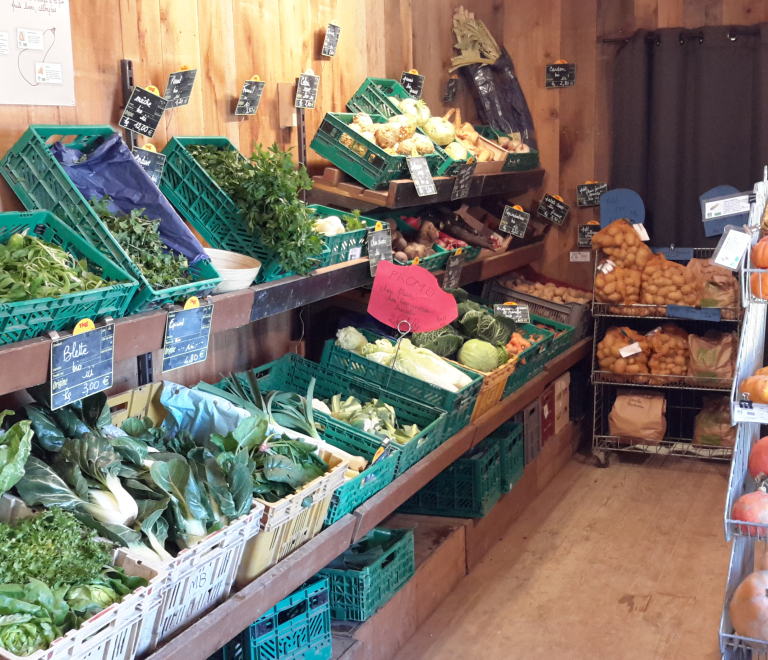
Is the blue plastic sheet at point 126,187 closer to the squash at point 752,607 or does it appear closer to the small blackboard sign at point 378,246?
the small blackboard sign at point 378,246

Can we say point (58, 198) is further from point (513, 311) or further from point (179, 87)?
point (513, 311)

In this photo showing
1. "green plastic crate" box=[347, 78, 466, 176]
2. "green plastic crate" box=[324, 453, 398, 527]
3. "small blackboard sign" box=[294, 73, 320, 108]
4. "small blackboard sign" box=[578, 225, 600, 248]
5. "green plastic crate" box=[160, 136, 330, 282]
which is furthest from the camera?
"small blackboard sign" box=[578, 225, 600, 248]

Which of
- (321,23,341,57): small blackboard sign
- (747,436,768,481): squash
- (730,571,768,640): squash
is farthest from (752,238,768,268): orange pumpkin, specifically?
(321,23,341,57): small blackboard sign

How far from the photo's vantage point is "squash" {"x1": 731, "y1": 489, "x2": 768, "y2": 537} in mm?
1930

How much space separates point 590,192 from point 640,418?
143cm

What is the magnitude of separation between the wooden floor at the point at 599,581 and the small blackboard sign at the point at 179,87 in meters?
2.16

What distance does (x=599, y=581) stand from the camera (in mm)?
3672

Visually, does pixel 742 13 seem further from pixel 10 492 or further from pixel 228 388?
pixel 10 492

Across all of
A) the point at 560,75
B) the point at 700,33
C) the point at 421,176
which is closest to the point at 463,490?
the point at 421,176

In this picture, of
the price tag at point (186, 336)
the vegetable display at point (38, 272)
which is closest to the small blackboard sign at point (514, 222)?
the price tag at point (186, 336)

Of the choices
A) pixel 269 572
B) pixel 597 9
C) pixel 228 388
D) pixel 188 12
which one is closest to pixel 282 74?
pixel 188 12

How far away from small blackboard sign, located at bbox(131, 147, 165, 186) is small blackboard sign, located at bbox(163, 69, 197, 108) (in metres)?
0.22

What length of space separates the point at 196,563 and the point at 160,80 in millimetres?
1669

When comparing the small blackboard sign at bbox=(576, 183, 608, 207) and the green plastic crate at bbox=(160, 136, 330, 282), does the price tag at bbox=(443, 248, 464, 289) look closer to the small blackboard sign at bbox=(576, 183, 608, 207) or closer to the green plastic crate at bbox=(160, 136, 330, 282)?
the green plastic crate at bbox=(160, 136, 330, 282)
